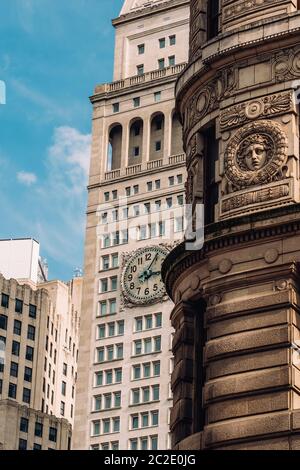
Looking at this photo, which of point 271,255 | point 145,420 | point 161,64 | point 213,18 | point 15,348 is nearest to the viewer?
point 271,255

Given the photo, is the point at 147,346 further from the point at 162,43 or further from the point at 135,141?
the point at 162,43

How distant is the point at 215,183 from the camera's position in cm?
3916

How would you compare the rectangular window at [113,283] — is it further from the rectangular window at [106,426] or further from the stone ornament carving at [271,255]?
the stone ornament carving at [271,255]

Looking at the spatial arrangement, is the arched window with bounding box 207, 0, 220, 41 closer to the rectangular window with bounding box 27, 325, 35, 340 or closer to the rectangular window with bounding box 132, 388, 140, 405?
the rectangular window with bounding box 132, 388, 140, 405

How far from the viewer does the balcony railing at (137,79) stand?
162 m

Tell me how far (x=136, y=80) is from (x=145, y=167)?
48.0ft

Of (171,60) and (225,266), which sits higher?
(171,60)

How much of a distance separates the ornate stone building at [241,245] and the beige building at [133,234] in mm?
98454

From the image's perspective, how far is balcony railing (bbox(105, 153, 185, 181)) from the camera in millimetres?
155462

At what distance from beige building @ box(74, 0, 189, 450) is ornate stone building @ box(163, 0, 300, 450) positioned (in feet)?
323

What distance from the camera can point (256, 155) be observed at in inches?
1479

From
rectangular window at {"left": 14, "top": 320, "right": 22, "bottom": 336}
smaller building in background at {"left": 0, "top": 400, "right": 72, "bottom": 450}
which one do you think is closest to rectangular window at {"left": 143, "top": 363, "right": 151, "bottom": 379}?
smaller building in background at {"left": 0, "top": 400, "right": 72, "bottom": 450}

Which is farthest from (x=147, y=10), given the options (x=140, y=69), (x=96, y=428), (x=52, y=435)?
(x=52, y=435)

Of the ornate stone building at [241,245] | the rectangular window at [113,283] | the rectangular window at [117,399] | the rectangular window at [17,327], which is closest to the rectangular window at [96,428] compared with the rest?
the rectangular window at [117,399]
